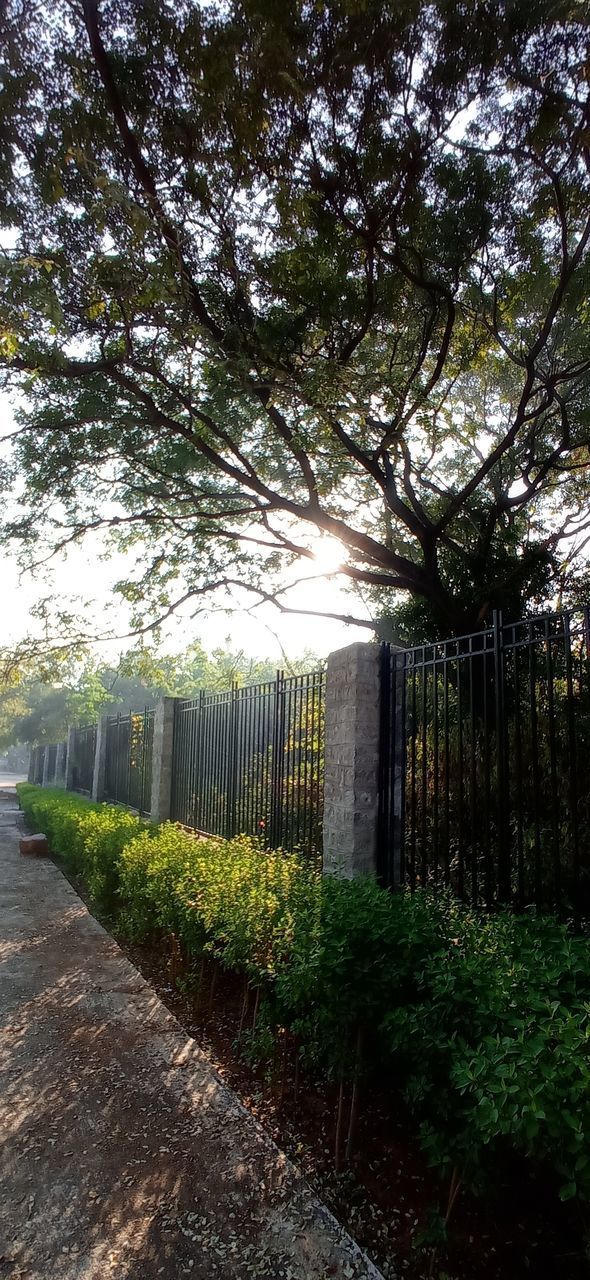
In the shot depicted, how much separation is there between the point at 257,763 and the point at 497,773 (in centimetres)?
396

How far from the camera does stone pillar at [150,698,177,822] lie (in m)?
11.2

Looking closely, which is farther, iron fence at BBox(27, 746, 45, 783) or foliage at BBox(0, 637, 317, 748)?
iron fence at BBox(27, 746, 45, 783)

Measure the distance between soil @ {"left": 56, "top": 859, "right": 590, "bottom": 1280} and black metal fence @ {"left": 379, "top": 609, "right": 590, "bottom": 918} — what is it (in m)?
1.35

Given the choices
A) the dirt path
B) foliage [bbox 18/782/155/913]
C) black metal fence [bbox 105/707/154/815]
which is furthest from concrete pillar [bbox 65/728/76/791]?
the dirt path

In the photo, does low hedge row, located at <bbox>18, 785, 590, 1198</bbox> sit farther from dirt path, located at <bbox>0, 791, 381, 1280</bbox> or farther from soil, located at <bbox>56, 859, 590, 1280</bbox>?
dirt path, located at <bbox>0, 791, 381, 1280</bbox>

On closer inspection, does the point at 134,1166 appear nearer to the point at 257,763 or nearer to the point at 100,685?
the point at 257,763

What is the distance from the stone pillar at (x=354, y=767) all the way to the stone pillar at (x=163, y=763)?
607 cm

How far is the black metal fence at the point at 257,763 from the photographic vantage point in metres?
6.77

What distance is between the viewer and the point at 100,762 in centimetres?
1634

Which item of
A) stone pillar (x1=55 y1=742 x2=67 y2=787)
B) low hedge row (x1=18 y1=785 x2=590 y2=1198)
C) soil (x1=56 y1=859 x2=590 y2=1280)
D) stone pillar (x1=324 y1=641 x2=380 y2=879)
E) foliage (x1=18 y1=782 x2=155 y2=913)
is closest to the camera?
low hedge row (x1=18 y1=785 x2=590 y2=1198)

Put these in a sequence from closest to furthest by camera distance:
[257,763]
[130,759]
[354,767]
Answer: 1. [354,767]
2. [257,763]
3. [130,759]

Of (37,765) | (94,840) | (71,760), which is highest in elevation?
(71,760)

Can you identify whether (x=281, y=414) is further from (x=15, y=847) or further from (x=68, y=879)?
(x=15, y=847)

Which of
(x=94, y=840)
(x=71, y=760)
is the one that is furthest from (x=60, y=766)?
(x=94, y=840)
